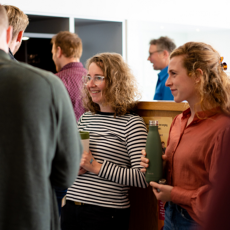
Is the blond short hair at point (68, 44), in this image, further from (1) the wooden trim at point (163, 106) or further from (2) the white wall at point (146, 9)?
(2) the white wall at point (146, 9)

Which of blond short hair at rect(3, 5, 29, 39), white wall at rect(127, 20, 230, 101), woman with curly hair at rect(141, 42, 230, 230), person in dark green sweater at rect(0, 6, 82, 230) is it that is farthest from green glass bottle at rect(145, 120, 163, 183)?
white wall at rect(127, 20, 230, 101)

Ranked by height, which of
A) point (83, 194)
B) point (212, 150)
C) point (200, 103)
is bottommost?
point (83, 194)

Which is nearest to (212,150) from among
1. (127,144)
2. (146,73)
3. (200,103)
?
(200,103)

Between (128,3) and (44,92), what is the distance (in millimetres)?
4213

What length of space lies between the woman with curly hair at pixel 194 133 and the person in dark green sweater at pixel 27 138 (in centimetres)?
51

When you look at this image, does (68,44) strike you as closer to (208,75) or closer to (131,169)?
(131,169)

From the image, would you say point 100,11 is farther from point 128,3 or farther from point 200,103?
point 200,103

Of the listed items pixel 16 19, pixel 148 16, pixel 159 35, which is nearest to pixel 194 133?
pixel 16 19

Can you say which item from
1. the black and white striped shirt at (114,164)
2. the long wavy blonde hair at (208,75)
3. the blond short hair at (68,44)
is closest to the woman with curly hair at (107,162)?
the black and white striped shirt at (114,164)

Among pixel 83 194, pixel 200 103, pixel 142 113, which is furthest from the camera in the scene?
pixel 142 113

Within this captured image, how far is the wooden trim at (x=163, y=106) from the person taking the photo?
144cm

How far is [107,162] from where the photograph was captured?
1.39 m

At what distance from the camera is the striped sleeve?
1.37 metres

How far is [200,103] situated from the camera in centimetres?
113
